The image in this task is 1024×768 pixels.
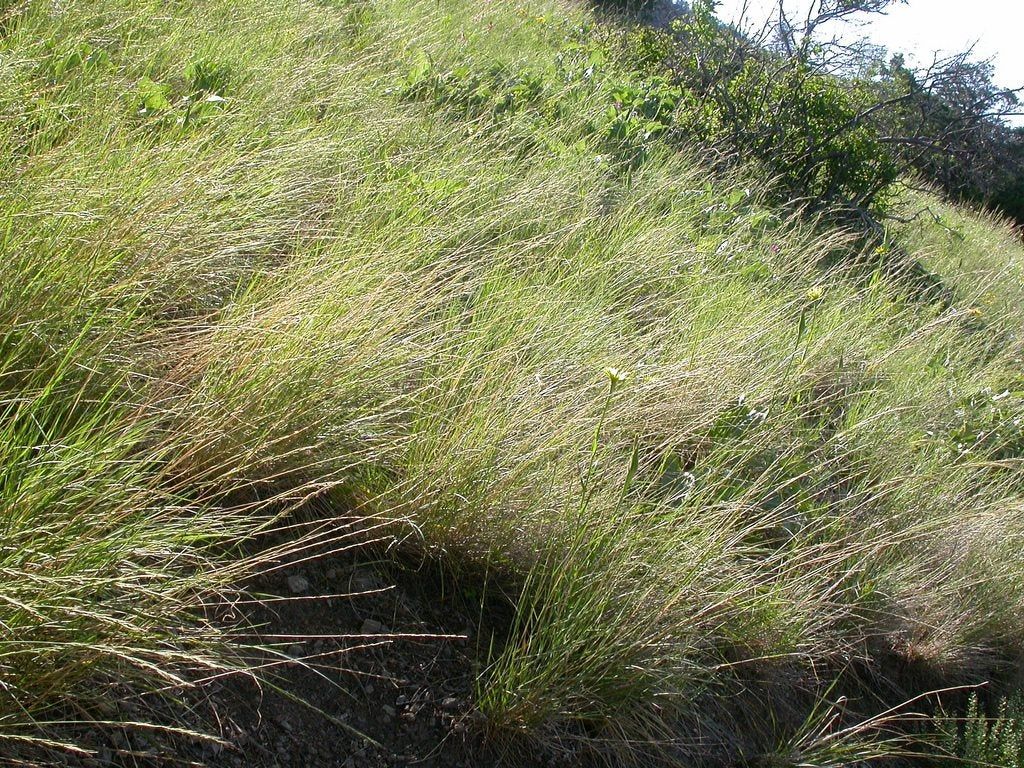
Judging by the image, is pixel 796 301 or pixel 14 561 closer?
pixel 14 561

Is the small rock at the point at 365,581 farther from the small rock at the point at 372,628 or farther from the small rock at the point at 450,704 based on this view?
the small rock at the point at 450,704

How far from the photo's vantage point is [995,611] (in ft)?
11.1

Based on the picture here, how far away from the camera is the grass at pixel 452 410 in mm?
1812

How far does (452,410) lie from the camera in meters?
2.48

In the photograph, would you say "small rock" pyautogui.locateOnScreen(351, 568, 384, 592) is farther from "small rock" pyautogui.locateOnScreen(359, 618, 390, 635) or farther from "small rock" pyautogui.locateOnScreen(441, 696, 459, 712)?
"small rock" pyautogui.locateOnScreen(441, 696, 459, 712)

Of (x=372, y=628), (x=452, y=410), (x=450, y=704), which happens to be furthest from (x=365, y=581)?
(x=452, y=410)

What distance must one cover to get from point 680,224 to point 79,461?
11.1 feet

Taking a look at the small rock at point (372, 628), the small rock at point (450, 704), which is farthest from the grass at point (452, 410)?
the small rock at point (372, 628)

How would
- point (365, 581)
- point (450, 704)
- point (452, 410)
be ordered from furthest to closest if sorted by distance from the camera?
1. point (452, 410)
2. point (365, 581)
3. point (450, 704)

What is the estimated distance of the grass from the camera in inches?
71.3

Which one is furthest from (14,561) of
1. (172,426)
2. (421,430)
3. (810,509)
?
(810,509)

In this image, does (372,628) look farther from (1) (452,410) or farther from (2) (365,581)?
(1) (452,410)

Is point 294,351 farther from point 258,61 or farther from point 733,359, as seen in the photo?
point 258,61

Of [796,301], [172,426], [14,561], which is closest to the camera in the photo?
[14,561]
